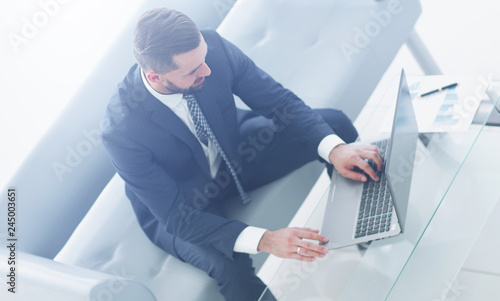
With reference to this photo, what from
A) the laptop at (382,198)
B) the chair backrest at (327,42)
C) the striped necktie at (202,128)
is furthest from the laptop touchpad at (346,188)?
the chair backrest at (327,42)

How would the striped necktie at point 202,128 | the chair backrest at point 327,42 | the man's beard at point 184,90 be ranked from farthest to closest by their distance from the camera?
the chair backrest at point 327,42
the striped necktie at point 202,128
the man's beard at point 184,90

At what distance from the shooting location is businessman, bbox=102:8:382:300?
162cm

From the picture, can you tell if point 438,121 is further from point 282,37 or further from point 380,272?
point 282,37

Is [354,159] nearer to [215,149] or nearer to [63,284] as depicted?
[215,149]

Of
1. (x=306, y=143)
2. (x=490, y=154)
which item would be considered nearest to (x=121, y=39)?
(x=306, y=143)

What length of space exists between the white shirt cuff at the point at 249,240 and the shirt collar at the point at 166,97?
1.53ft

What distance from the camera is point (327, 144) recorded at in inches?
71.4

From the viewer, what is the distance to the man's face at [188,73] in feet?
5.35

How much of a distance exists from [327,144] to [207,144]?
1.34 ft

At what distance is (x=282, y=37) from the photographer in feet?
7.68

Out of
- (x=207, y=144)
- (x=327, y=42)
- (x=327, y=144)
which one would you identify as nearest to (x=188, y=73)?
(x=207, y=144)

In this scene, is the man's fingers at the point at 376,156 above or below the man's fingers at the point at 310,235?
above

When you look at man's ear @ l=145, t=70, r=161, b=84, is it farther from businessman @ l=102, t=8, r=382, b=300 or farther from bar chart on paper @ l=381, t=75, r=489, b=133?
bar chart on paper @ l=381, t=75, r=489, b=133

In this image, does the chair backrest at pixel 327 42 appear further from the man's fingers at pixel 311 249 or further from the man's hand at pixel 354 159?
the man's fingers at pixel 311 249
